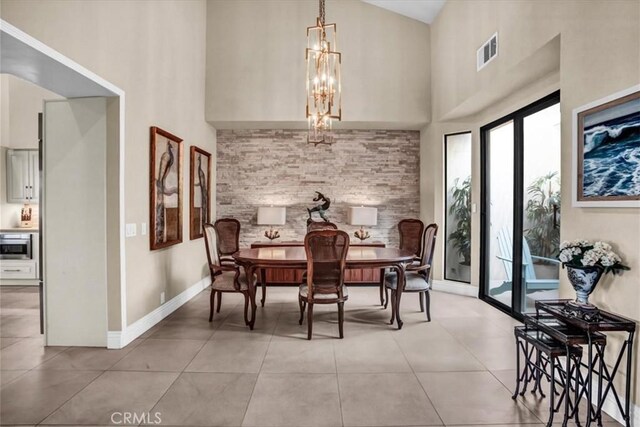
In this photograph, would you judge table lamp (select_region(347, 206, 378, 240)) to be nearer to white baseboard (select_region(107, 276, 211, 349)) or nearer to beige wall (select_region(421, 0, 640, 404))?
beige wall (select_region(421, 0, 640, 404))

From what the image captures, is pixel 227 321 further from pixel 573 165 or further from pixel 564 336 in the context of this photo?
pixel 573 165

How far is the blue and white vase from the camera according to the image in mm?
2252

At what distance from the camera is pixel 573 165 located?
2627 mm

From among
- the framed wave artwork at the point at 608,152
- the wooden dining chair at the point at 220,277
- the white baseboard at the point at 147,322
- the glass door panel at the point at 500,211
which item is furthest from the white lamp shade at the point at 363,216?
the framed wave artwork at the point at 608,152

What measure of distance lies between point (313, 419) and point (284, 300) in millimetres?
3014

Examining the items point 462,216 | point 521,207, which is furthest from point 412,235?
point 521,207

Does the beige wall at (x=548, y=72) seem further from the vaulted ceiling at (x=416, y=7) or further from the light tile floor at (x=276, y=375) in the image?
the light tile floor at (x=276, y=375)

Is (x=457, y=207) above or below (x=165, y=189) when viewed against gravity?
below

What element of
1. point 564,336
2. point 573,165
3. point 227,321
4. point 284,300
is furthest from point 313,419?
point 284,300

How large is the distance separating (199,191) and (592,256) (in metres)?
4.93

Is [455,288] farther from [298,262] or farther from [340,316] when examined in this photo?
[298,262]

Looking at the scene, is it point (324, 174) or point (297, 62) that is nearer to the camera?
point (297, 62)

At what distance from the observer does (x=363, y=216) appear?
611cm

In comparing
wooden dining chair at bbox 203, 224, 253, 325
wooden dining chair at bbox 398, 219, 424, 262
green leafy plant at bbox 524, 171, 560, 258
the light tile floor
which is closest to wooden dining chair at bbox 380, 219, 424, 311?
wooden dining chair at bbox 398, 219, 424, 262
